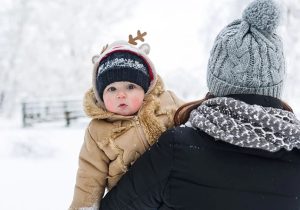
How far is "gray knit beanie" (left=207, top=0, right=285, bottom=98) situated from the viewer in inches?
55.4

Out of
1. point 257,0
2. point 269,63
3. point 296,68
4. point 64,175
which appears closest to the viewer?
point 269,63

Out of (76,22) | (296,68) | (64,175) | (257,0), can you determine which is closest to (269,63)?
(257,0)

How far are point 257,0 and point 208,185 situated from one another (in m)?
0.71

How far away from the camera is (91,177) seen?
1907 millimetres

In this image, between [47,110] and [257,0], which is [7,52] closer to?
[47,110]

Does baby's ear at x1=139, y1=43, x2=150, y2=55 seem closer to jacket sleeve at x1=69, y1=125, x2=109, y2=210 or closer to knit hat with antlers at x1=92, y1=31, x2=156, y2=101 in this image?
knit hat with antlers at x1=92, y1=31, x2=156, y2=101

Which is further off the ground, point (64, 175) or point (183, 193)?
point (183, 193)

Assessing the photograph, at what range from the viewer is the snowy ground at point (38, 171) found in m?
5.34

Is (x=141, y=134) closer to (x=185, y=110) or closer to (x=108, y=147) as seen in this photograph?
(x=108, y=147)

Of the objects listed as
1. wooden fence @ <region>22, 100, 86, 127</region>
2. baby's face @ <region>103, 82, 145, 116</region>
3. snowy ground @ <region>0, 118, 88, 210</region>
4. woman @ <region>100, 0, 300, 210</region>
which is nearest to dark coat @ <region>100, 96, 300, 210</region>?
woman @ <region>100, 0, 300, 210</region>

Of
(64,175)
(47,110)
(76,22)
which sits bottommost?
(47,110)

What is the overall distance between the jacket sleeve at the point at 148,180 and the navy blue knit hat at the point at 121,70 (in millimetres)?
571

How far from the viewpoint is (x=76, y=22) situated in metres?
→ 21.0

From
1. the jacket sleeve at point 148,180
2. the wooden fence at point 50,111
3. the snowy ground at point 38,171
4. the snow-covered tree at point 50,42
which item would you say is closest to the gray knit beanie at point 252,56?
the jacket sleeve at point 148,180
